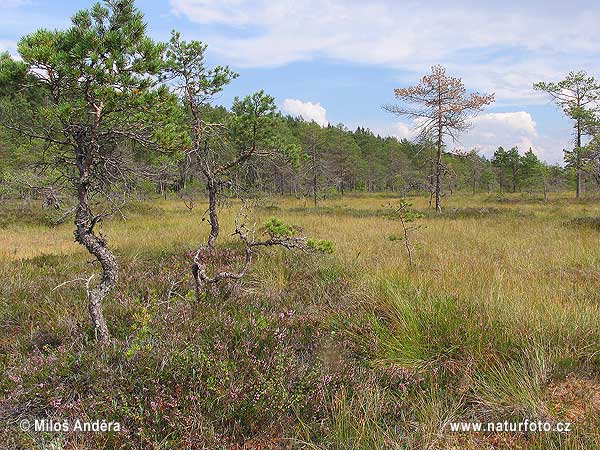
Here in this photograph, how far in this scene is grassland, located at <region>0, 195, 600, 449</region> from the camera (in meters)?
2.30

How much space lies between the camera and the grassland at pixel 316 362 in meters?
2.30

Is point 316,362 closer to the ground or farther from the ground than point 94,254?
closer to the ground

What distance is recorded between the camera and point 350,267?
19.5 ft

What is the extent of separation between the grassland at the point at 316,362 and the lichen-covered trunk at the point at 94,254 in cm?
19

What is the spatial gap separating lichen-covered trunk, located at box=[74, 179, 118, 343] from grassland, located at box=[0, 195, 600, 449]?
0.19m

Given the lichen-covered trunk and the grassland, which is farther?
the lichen-covered trunk

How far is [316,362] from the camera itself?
312cm

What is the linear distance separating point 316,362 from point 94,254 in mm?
2358

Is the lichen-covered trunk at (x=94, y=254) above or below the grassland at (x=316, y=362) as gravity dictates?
above

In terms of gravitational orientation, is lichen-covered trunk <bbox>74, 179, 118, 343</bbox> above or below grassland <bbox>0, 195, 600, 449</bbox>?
above

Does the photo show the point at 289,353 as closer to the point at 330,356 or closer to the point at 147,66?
the point at 330,356

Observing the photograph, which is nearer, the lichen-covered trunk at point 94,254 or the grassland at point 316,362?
the grassland at point 316,362

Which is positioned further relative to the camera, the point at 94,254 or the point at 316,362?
the point at 94,254

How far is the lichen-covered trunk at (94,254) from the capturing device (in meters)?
3.27
